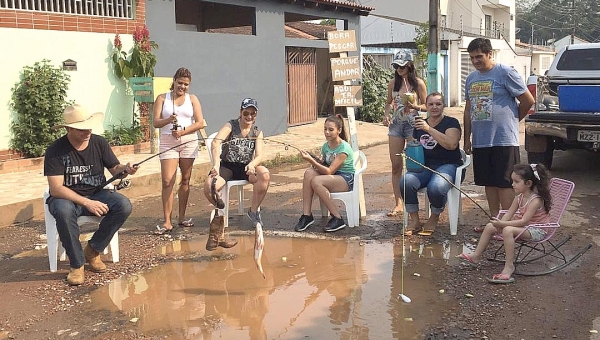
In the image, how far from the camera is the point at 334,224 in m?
6.27

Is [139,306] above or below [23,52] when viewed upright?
below

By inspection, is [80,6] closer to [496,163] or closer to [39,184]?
[39,184]

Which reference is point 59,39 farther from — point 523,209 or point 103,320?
point 523,209

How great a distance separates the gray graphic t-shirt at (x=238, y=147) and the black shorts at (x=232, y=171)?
2.0 inches

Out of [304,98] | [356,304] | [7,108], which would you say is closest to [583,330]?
[356,304]

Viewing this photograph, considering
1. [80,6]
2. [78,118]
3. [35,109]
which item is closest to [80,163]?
[78,118]

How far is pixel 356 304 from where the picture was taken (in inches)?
172

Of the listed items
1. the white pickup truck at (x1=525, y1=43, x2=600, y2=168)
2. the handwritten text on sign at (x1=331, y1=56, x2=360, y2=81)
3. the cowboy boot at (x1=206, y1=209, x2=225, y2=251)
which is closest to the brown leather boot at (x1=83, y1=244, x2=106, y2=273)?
the cowboy boot at (x1=206, y1=209, x2=225, y2=251)

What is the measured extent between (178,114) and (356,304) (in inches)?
117

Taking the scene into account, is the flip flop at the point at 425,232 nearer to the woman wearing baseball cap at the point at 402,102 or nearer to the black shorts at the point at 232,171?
the woman wearing baseball cap at the point at 402,102

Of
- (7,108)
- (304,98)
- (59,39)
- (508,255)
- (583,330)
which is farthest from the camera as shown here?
(304,98)

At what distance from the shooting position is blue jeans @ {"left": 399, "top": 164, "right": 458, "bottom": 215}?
19.1ft

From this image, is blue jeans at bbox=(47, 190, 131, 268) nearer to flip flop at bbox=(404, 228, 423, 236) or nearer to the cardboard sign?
flip flop at bbox=(404, 228, 423, 236)

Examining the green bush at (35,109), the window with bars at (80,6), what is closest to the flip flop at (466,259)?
the green bush at (35,109)
